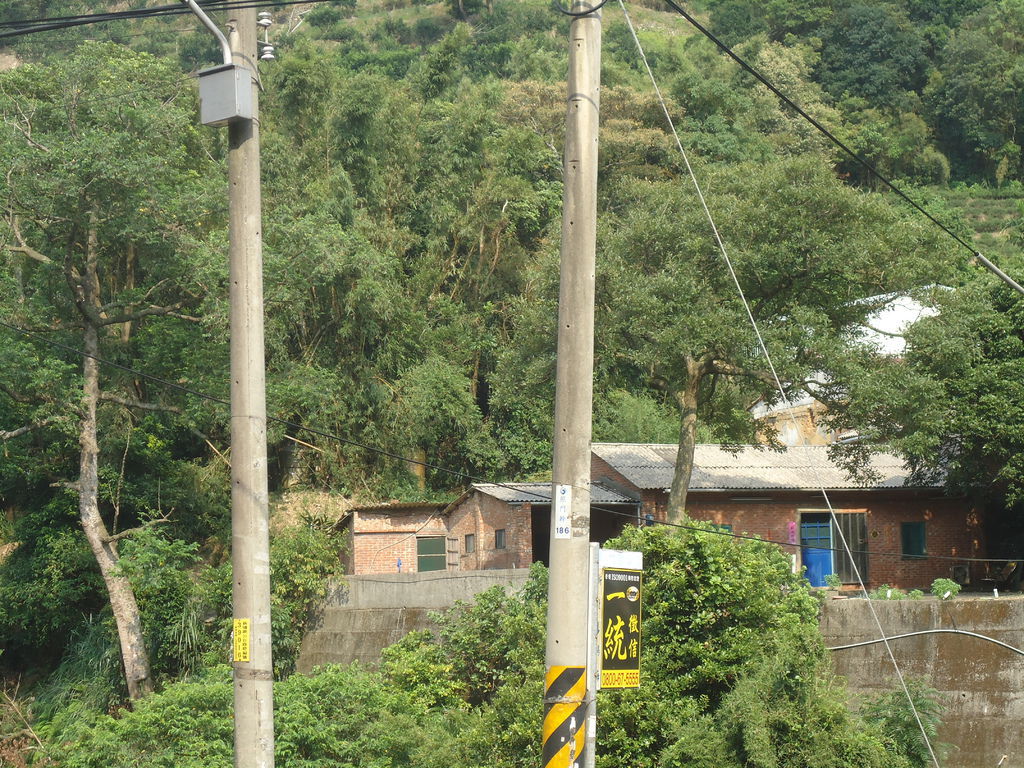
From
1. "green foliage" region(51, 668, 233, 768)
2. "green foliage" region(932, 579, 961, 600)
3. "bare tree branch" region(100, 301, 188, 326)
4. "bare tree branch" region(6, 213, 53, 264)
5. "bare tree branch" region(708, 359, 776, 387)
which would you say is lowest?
"green foliage" region(51, 668, 233, 768)

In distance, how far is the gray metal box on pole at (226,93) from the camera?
29.5 feet

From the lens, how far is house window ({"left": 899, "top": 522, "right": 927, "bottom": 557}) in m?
26.8

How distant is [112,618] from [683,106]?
34.3m

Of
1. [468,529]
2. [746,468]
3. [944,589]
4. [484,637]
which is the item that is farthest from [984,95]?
[484,637]

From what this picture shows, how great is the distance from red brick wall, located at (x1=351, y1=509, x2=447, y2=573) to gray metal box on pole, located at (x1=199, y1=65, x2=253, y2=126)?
62.0 ft

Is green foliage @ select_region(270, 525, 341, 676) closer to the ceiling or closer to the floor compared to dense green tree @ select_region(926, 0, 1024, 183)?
closer to the floor

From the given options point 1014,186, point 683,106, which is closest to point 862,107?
point 1014,186

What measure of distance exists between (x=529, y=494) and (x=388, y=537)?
4.12 meters

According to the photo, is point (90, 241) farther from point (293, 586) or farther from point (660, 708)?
point (660, 708)

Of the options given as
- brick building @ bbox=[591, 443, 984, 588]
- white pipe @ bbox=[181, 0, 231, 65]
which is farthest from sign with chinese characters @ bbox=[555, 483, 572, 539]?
brick building @ bbox=[591, 443, 984, 588]

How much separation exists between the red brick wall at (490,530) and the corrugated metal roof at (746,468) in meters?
2.73

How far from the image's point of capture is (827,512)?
84.2ft

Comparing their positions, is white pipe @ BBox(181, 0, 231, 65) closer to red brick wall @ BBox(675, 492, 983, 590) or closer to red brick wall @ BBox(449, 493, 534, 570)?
red brick wall @ BBox(449, 493, 534, 570)

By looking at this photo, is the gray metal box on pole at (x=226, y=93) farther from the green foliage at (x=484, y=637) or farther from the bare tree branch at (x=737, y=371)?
the bare tree branch at (x=737, y=371)
